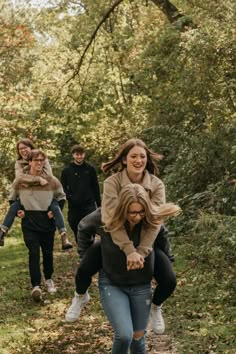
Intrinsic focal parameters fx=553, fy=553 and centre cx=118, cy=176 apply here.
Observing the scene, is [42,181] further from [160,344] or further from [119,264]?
[119,264]

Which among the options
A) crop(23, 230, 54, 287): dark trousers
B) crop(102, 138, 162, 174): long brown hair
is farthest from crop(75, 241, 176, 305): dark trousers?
crop(23, 230, 54, 287): dark trousers

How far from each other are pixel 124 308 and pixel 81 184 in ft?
15.6

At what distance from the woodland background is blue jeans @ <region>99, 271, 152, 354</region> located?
6.35 ft

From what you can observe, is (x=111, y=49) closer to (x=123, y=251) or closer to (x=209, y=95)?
(x=209, y=95)

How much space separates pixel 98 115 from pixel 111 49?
2.78m

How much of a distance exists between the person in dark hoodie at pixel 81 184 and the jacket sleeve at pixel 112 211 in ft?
14.8

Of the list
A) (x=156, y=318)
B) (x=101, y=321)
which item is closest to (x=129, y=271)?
(x=156, y=318)

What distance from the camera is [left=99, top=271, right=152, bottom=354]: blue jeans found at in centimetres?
398

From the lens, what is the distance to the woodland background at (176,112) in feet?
25.7

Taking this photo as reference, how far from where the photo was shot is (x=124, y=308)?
13.3 ft

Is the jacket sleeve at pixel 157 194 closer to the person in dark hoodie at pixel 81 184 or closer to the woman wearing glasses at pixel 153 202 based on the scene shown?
the woman wearing glasses at pixel 153 202

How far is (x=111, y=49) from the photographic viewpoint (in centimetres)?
2289

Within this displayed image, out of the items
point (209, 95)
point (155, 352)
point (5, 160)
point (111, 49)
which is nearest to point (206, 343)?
point (155, 352)

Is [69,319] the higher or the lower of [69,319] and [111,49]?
the lower
